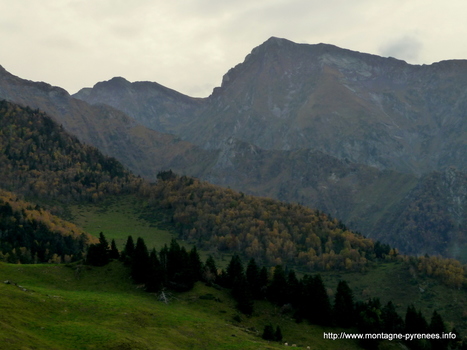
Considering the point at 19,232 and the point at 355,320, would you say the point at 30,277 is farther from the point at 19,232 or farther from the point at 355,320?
the point at 19,232

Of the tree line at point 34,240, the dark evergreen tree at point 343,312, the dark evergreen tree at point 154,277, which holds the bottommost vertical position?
the tree line at point 34,240

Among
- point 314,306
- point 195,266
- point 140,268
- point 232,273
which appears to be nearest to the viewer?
point 140,268

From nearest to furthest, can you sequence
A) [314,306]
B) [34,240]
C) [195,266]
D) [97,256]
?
[314,306] < [97,256] < [195,266] < [34,240]

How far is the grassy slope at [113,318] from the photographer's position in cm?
4756

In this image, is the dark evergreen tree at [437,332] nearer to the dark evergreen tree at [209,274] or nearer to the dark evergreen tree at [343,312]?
the dark evergreen tree at [343,312]

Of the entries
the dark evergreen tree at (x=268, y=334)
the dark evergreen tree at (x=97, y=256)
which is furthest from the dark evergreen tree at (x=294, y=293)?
the dark evergreen tree at (x=97, y=256)

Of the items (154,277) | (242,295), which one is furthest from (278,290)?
(154,277)

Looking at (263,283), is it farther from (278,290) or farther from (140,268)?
(140,268)

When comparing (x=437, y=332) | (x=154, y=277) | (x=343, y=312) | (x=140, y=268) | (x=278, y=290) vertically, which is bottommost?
(x=437, y=332)

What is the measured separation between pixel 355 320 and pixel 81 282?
55.5 metres

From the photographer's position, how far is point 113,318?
58.7 m

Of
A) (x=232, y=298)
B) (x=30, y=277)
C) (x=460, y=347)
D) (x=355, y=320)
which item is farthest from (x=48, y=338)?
(x=460, y=347)

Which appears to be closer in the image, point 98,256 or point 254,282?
point 98,256

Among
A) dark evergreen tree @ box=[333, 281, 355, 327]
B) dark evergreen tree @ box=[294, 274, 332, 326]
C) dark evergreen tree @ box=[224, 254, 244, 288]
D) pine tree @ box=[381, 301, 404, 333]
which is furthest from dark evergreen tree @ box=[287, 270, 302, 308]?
pine tree @ box=[381, 301, 404, 333]
